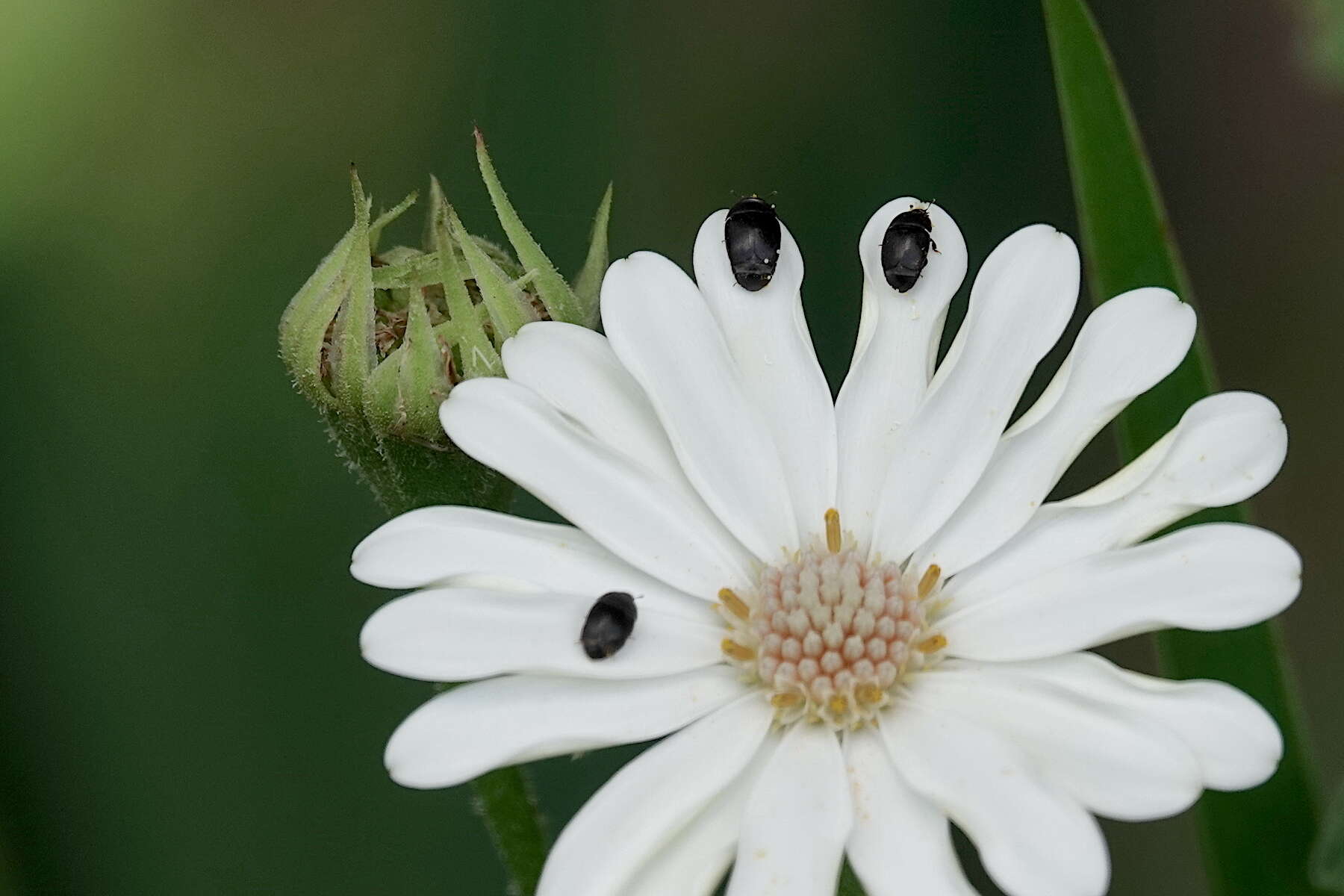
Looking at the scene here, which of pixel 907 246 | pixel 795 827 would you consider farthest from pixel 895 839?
pixel 907 246

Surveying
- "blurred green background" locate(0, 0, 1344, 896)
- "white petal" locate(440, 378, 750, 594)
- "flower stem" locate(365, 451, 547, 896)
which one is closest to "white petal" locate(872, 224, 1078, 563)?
"white petal" locate(440, 378, 750, 594)

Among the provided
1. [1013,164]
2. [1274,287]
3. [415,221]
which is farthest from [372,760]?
[1274,287]

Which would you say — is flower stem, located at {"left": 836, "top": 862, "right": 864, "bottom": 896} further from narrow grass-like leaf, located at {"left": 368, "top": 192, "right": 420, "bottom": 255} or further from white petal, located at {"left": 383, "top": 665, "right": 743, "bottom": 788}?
narrow grass-like leaf, located at {"left": 368, "top": 192, "right": 420, "bottom": 255}

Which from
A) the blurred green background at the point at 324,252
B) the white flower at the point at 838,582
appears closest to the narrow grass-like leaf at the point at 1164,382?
the white flower at the point at 838,582

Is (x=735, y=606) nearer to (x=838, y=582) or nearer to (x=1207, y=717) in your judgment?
(x=838, y=582)

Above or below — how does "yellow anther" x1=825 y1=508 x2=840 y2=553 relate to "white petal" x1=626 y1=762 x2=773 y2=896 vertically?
above

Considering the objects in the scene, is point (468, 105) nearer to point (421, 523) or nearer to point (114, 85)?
point (114, 85)
